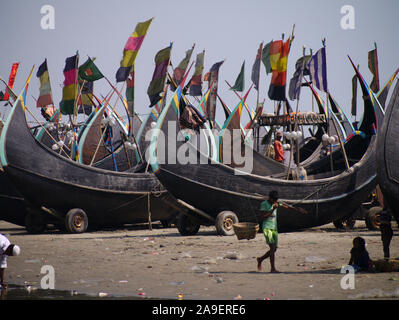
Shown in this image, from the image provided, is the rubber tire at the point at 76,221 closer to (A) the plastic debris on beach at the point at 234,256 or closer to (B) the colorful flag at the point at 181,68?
(B) the colorful flag at the point at 181,68

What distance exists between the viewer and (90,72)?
20688 millimetres

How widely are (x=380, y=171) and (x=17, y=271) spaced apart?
20.6 feet

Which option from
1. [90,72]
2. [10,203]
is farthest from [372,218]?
[10,203]

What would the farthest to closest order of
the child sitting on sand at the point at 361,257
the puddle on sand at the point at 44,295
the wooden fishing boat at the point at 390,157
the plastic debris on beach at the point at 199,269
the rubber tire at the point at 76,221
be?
1. the rubber tire at the point at 76,221
2. the wooden fishing boat at the point at 390,157
3. the plastic debris on beach at the point at 199,269
4. the child sitting on sand at the point at 361,257
5. the puddle on sand at the point at 44,295

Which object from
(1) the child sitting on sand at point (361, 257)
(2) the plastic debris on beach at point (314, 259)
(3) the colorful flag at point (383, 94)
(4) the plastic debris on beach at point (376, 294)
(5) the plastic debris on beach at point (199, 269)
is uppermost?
Result: (3) the colorful flag at point (383, 94)

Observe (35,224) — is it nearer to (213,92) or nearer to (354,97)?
(213,92)

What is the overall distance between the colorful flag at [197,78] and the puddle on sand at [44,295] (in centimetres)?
1606

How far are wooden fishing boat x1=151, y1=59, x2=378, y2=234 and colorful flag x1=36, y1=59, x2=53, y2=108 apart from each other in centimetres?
816

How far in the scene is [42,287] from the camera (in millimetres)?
8406

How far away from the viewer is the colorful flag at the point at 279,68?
1653 cm

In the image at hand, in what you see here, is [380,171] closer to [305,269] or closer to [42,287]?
[305,269]

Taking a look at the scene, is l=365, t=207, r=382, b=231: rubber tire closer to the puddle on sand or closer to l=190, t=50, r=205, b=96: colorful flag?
l=190, t=50, r=205, b=96: colorful flag

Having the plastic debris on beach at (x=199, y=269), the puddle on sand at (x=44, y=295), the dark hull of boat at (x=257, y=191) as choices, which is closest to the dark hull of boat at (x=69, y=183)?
the dark hull of boat at (x=257, y=191)
